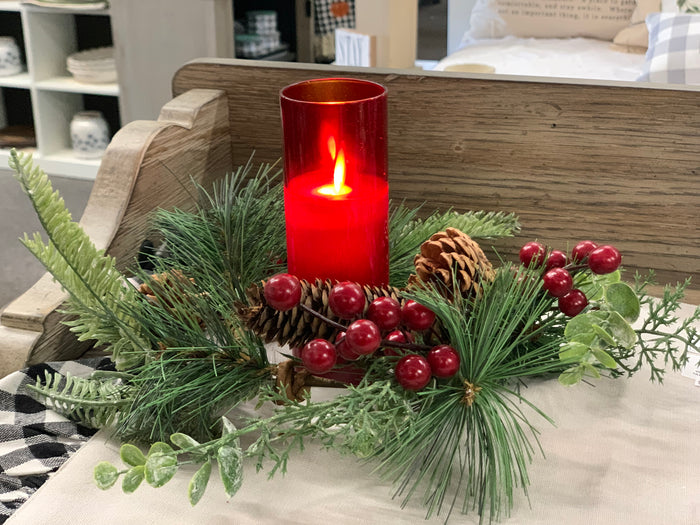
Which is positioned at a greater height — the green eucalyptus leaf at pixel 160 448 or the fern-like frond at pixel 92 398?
the green eucalyptus leaf at pixel 160 448

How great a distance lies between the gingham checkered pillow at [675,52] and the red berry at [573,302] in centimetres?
132

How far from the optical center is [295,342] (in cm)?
47

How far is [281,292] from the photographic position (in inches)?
17.2

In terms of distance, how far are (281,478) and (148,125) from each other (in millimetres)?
398

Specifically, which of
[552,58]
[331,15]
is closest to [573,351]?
[552,58]

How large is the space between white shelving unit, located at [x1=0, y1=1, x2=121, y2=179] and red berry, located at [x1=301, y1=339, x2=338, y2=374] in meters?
2.31

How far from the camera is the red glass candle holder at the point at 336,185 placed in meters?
0.50

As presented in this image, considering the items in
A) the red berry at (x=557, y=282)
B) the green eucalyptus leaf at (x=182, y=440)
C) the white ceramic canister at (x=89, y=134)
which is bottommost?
the white ceramic canister at (x=89, y=134)

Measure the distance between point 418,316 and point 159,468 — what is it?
0.57 ft

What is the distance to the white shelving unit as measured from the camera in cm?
261

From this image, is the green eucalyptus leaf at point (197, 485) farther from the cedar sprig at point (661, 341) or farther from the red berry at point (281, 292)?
the cedar sprig at point (661, 341)

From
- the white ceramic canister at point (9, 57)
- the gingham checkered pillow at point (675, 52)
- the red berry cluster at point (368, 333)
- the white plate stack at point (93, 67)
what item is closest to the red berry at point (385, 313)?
the red berry cluster at point (368, 333)

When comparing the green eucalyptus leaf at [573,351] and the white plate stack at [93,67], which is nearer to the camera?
the green eucalyptus leaf at [573,351]

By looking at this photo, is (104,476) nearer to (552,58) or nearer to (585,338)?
(585,338)
